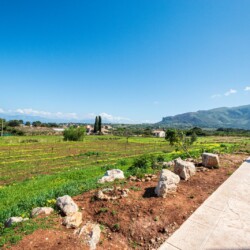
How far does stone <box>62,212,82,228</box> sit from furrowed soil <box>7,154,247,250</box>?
0.13 meters

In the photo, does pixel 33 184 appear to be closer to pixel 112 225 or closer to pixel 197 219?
A: pixel 112 225

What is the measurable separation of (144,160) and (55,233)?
9.17 m

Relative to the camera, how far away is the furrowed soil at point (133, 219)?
4150 millimetres

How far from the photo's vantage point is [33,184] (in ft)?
37.0

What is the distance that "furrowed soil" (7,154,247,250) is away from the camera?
415cm

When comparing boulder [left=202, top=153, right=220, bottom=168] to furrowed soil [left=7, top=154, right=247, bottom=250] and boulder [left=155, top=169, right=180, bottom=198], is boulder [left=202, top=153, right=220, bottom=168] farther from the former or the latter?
boulder [left=155, top=169, right=180, bottom=198]

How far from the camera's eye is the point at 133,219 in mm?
5191

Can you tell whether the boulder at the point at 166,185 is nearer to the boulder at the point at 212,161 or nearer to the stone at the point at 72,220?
the stone at the point at 72,220

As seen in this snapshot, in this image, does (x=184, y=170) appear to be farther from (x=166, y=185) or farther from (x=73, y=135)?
(x=73, y=135)

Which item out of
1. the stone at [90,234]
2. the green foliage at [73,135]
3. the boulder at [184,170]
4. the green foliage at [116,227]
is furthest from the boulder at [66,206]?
the green foliage at [73,135]

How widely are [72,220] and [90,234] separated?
0.79 metres

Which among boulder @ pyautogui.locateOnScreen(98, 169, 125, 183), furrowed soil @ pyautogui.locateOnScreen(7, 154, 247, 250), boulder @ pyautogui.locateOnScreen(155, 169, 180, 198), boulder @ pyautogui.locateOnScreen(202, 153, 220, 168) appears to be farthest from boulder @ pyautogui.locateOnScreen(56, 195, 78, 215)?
boulder @ pyautogui.locateOnScreen(202, 153, 220, 168)

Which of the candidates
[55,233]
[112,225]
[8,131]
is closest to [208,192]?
[112,225]

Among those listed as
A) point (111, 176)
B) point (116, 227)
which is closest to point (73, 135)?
point (111, 176)
